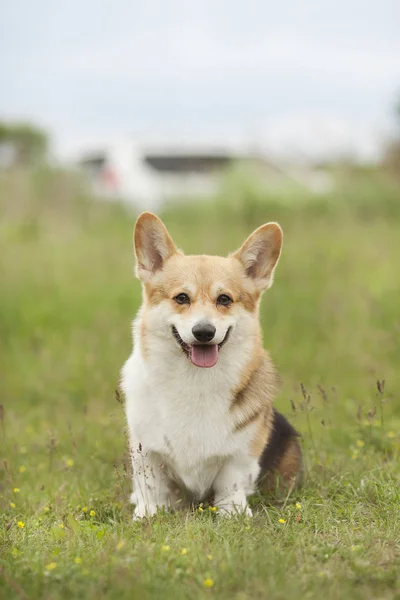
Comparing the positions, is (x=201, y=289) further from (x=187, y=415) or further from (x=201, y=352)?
(x=187, y=415)

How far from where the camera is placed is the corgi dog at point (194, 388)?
142 inches

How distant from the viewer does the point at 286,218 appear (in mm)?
12555

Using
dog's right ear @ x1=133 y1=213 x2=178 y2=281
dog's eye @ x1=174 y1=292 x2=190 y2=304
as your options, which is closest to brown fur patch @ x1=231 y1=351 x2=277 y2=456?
dog's eye @ x1=174 y1=292 x2=190 y2=304

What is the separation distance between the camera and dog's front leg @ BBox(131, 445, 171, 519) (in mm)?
3682

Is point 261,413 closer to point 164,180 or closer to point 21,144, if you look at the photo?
point 164,180

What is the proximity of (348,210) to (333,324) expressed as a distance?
6485mm

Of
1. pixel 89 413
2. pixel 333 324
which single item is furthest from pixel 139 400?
pixel 333 324

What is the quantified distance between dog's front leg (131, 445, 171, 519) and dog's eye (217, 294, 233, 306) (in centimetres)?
85

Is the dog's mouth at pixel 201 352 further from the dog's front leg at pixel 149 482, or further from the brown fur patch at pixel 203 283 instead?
the dog's front leg at pixel 149 482

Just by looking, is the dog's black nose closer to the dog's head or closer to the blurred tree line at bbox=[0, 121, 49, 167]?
the dog's head

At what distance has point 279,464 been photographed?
4004mm

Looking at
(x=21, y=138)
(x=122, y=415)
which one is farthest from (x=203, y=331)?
(x=21, y=138)

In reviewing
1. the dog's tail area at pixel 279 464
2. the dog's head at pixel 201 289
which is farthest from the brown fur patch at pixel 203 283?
the dog's tail area at pixel 279 464

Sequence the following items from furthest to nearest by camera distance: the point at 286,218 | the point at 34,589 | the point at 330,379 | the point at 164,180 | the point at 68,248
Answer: the point at 164,180, the point at 286,218, the point at 68,248, the point at 330,379, the point at 34,589
